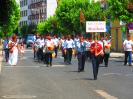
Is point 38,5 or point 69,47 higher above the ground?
point 38,5

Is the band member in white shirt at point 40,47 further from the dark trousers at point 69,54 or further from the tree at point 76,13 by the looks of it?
the tree at point 76,13

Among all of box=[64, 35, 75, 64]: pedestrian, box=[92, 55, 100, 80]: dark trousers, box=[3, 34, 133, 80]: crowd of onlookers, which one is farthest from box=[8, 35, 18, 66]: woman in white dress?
box=[64, 35, 75, 64]: pedestrian

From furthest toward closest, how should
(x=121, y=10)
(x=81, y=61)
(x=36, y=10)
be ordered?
1. (x=36, y=10)
2. (x=121, y=10)
3. (x=81, y=61)

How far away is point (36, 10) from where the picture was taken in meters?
144

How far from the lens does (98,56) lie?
2370 centimetres

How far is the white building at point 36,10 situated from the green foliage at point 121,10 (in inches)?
3450

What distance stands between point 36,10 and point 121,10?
98270 mm

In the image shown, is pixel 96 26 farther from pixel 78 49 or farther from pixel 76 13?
pixel 76 13

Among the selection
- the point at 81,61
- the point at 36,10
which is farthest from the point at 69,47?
the point at 36,10

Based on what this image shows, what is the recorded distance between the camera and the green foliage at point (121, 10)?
46250 millimetres

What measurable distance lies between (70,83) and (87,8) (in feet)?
196

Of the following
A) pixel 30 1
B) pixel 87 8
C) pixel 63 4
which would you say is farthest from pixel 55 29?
pixel 30 1

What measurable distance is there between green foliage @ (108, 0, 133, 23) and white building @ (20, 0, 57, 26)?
288 feet

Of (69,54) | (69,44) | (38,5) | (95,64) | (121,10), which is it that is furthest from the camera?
(38,5)
